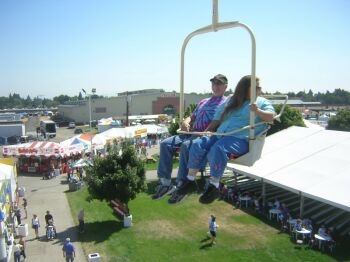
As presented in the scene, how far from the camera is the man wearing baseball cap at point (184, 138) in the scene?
15.5 ft

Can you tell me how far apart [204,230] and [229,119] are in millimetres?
13190

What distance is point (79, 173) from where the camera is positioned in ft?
88.9

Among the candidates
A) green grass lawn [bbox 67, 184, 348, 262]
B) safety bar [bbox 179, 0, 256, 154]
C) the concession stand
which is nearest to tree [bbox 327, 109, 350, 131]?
green grass lawn [bbox 67, 184, 348, 262]

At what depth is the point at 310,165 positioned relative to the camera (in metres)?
18.1

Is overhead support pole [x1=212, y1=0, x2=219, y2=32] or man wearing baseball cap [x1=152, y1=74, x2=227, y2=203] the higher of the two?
overhead support pole [x1=212, y1=0, x2=219, y2=32]

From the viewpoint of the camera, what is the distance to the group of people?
4.22m

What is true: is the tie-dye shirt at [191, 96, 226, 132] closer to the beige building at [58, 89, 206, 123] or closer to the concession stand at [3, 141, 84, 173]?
the concession stand at [3, 141, 84, 173]

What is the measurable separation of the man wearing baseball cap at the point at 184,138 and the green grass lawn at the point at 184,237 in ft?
26.9

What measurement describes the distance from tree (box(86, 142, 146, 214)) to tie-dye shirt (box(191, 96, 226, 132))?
12.0 m

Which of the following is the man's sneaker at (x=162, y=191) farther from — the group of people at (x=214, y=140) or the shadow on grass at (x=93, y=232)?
the shadow on grass at (x=93, y=232)

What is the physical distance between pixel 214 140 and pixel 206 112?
0.55m

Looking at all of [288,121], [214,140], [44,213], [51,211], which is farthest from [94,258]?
[288,121]

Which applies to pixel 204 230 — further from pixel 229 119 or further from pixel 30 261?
pixel 229 119

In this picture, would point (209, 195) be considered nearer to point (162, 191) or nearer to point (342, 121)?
point (162, 191)
